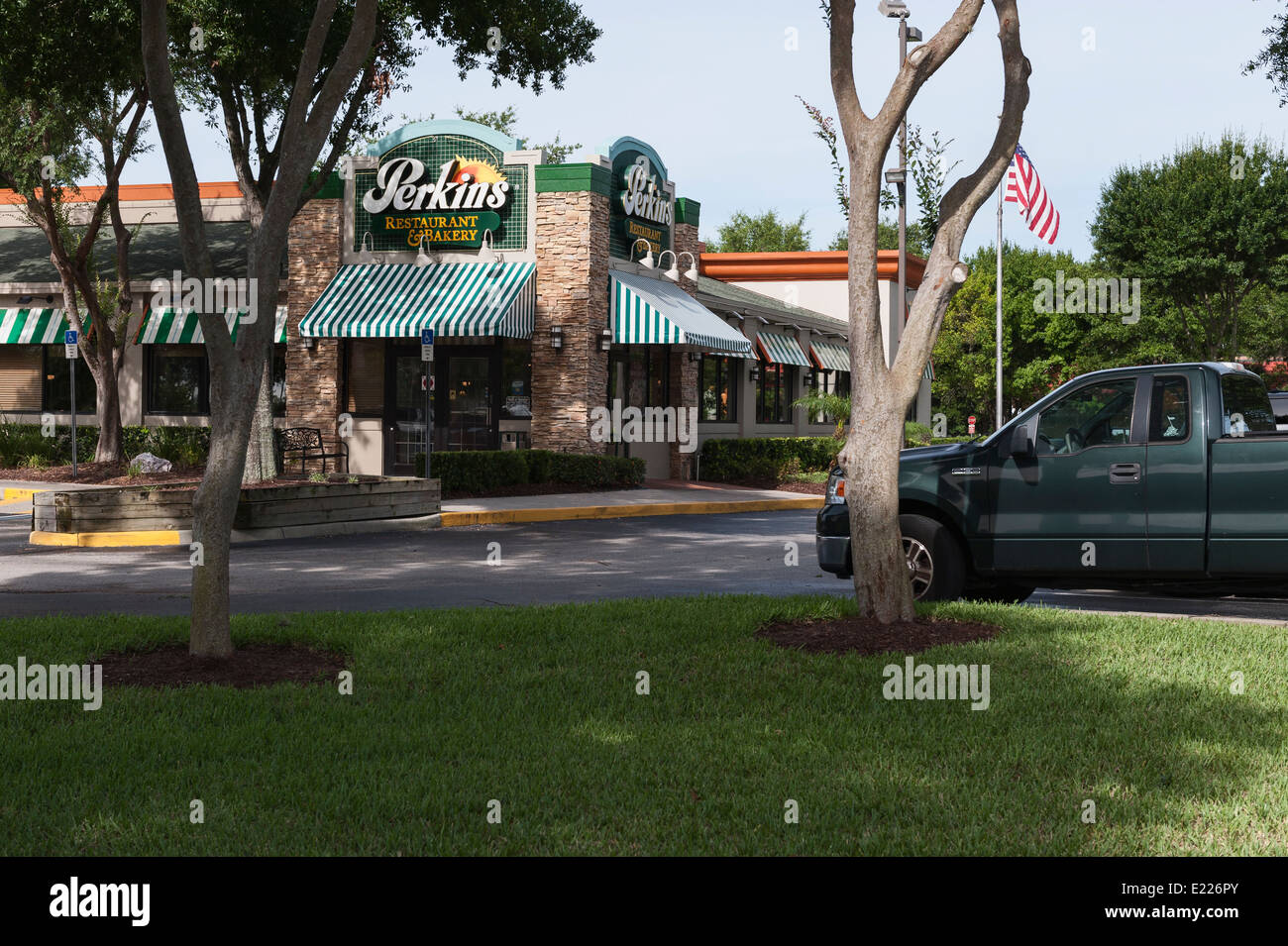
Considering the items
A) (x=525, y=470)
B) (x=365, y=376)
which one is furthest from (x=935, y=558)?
(x=365, y=376)

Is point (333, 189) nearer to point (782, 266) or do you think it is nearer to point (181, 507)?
point (181, 507)

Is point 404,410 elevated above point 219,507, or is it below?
above

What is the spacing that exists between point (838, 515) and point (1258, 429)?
10.8ft

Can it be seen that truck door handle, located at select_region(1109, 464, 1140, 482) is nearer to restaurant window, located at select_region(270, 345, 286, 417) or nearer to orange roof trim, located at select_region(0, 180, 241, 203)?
restaurant window, located at select_region(270, 345, 286, 417)

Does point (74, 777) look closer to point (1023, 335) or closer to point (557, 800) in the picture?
point (557, 800)

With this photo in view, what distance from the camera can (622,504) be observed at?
838 inches

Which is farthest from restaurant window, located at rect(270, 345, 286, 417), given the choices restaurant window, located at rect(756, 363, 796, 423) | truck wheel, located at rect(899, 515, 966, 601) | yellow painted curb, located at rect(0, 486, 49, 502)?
truck wheel, located at rect(899, 515, 966, 601)

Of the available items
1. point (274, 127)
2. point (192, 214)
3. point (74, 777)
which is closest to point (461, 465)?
point (274, 127)

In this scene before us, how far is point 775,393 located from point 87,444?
17.4 meters

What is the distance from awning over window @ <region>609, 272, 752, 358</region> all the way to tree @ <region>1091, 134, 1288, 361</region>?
22771 millimetres

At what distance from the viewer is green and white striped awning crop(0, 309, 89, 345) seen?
28.5 meters

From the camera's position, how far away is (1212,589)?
9.84 m

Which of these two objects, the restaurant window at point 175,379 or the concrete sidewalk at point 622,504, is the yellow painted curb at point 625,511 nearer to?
the concrete sidewalk at point 622,504

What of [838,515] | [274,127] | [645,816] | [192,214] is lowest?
[645,816]
